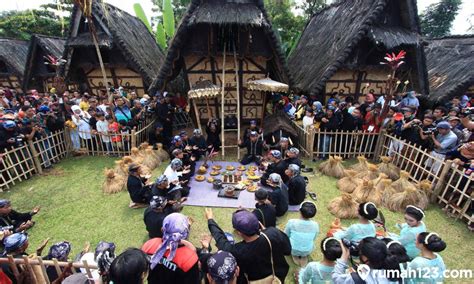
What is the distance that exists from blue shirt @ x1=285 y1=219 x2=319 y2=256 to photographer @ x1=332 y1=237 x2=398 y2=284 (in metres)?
1.18

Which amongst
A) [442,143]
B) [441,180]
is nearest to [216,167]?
[441,180]

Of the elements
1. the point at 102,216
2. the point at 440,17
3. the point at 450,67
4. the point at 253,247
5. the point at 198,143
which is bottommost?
the point at 102,216

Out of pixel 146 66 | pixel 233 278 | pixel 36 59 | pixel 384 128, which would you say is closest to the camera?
pixel 233 278

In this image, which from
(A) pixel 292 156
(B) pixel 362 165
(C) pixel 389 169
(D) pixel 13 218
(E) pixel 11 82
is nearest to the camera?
(D) pixel 13 218

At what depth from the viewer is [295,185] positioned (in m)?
5.55

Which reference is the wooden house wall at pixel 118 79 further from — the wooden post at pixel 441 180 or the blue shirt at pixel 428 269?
the blue shirt at pixel 428 269

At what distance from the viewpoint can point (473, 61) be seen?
1102 cm

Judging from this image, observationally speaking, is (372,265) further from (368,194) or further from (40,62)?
(40,62)

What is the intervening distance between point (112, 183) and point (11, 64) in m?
15.9

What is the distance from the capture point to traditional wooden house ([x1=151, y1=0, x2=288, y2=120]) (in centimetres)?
857

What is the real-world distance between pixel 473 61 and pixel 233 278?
49.6ft

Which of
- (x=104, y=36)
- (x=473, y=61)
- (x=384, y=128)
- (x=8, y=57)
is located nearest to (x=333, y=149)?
(x=384, y=128)

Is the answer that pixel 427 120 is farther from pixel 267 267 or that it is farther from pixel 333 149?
pixel 267 267

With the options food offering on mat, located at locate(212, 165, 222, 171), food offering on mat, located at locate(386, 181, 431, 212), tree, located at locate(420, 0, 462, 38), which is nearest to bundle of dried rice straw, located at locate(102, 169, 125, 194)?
food offering on mat, located at locate(212, 165, 222, 171)
